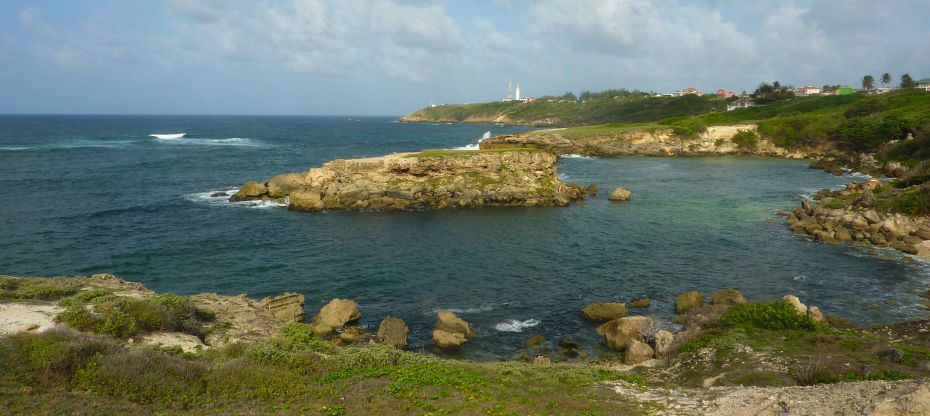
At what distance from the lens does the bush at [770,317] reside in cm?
2295

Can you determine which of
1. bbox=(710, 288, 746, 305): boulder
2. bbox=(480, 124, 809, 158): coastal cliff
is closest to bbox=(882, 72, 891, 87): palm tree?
bbox=(480, 124, 809, 158): coastal cliff

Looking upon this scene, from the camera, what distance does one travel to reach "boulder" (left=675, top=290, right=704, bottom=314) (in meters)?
29.7

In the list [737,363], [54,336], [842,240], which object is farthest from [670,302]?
[54,336]

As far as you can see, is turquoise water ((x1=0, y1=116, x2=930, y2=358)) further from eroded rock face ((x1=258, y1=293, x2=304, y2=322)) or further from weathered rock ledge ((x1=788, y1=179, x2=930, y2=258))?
weathered rock ledge ((x1=788, y1=179, x2=930, y2=258))

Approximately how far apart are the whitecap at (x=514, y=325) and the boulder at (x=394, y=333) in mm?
4827

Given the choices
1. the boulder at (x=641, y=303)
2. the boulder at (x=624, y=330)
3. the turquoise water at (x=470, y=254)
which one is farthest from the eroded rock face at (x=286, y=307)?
the boulder at (x=641, y=303)

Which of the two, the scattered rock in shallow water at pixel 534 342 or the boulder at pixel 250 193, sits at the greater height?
the boulder at pixel 250 193

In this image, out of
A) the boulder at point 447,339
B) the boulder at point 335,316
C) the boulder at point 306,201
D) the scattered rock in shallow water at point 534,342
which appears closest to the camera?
the boulder at point 447,339

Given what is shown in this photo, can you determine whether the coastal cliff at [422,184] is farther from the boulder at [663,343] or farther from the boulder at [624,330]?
the boulder at [663,343]

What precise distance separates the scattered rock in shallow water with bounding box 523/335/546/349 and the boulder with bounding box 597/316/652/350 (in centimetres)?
316

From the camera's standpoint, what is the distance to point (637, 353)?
23406mm

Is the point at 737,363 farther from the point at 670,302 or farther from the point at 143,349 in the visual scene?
the point at 143,349

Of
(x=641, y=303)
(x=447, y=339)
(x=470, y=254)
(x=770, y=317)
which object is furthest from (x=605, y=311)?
(x=470, y=254)

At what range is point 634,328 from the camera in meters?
25.9
